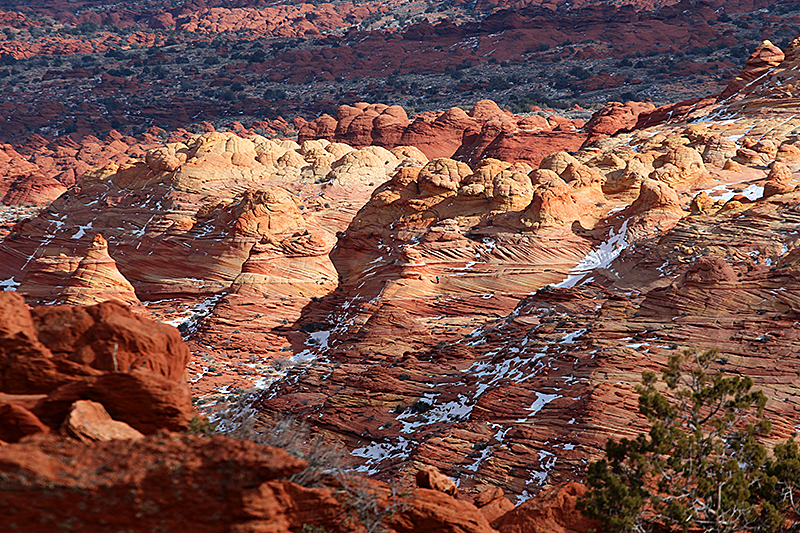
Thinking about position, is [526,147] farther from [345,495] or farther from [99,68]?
[99,68]

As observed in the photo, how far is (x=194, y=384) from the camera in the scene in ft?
124

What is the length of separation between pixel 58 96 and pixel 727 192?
5646 inches

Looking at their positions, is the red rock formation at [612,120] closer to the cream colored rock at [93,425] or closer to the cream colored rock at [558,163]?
the cream colored rock at [558,163]

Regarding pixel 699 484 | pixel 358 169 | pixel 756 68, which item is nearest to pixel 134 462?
pixel 699 484

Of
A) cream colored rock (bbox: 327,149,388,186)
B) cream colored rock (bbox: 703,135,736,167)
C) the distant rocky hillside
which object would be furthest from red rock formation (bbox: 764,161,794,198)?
the distant rocky hillside

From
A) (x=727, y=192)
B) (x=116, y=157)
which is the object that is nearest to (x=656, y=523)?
(x=727, y=192)

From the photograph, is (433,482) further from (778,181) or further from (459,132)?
(459,132)

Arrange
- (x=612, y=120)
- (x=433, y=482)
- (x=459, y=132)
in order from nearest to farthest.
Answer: (x=433, y=482) < (x=612, y=120) < (x=459, y=132)

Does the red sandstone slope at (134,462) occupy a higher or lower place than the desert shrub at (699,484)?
higher

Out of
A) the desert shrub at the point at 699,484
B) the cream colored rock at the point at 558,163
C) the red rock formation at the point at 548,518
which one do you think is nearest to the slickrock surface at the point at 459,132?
the cream colored rock at the point at 558,163

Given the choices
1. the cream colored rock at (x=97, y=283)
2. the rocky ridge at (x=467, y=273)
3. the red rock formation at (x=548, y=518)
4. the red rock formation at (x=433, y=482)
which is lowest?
the cream colored rock at (x=97, y=283)

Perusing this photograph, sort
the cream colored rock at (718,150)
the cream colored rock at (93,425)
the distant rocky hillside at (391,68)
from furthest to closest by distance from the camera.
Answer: the distant rocky hillside at (391,68) < the cream colored rock at (718,150) < the cream colored rock at (93,425)

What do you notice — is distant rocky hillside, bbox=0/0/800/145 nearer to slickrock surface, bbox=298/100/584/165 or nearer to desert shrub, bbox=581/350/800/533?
A: slickrock surface, bbox=298/100/584/165

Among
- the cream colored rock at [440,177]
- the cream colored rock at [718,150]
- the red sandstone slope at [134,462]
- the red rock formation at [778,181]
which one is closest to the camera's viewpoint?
the red sandstone slope at [134,462]
